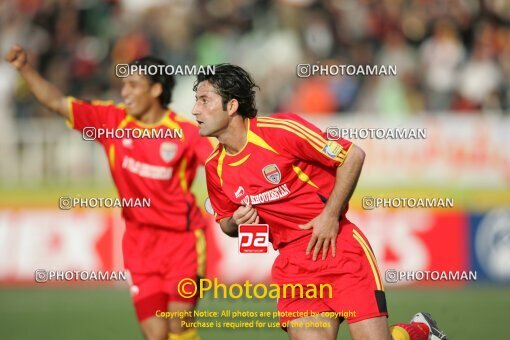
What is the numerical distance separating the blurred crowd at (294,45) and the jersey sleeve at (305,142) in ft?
29.1

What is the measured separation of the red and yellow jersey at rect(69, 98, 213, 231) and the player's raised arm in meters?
0.47

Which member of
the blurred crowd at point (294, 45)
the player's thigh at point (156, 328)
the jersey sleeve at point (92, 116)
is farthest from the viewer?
the blurred crowd at point (294, 45)

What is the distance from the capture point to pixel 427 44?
56.7 ft

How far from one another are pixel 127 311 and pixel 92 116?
4.87 m

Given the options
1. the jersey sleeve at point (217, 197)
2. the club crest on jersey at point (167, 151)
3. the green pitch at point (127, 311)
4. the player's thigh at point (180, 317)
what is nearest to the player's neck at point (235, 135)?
the jersey sleeve at point (217, 197)

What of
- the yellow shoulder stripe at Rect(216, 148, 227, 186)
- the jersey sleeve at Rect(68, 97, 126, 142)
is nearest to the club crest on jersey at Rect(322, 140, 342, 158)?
the yellow shoulder stripe at Rect(216, 148, 227, 186)

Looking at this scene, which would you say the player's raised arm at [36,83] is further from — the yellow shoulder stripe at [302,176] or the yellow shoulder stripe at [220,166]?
the yellow shoulder stripe at [302,176]

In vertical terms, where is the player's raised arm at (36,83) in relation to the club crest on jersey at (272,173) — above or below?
above

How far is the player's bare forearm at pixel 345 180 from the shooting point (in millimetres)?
6730

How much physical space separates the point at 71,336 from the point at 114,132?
10.9ft

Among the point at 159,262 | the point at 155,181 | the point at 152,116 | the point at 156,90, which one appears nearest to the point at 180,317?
the point at 159,262

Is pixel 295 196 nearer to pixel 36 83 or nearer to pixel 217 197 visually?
pixel 217 197

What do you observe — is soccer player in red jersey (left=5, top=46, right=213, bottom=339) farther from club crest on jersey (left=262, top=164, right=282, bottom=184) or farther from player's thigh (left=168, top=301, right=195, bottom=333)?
club crest on jersey (left=262, top=164, right=282, bottom=184)

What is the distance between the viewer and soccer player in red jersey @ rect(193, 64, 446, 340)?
6742 millimetres
